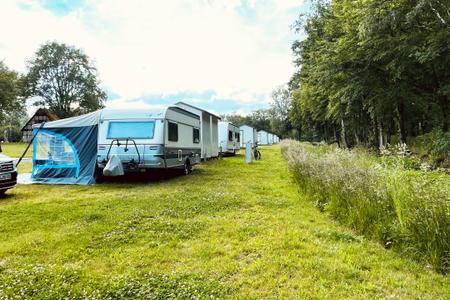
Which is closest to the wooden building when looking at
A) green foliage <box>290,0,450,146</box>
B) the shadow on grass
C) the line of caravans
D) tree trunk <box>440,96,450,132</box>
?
the line of caravans

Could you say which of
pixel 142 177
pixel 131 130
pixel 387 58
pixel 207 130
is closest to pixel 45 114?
pixel 207 130

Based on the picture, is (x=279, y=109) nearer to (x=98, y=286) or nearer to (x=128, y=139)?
(x=128, y=139)

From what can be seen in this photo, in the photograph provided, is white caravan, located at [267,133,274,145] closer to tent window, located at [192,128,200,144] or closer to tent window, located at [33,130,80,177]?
tent window, located at [192,128,200,144]

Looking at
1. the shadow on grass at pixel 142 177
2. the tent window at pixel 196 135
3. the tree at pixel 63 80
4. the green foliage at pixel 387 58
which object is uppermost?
the tree at pixel 63 80

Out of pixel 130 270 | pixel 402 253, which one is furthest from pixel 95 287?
pixel 402 253

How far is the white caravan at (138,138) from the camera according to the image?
868cm

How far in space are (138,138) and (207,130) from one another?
7.81 meters

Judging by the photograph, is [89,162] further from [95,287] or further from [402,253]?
[402,253]

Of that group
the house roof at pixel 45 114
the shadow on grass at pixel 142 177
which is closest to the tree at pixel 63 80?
the house roof at pixel 45 114

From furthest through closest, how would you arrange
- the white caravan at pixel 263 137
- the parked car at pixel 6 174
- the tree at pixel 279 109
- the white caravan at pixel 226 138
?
the tree at pixel 279 109 → the white caravan at pixel 263 137 → the white caravan at pixel 226 138 → the parked car at pixel 6 174

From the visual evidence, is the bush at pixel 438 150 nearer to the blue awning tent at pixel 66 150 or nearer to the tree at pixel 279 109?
the blue awning tent at pixel 66 150

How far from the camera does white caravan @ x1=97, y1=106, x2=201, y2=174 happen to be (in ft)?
28.5

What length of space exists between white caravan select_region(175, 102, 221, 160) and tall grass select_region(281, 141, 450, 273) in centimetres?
1018

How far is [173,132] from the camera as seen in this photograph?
9.69 metres
